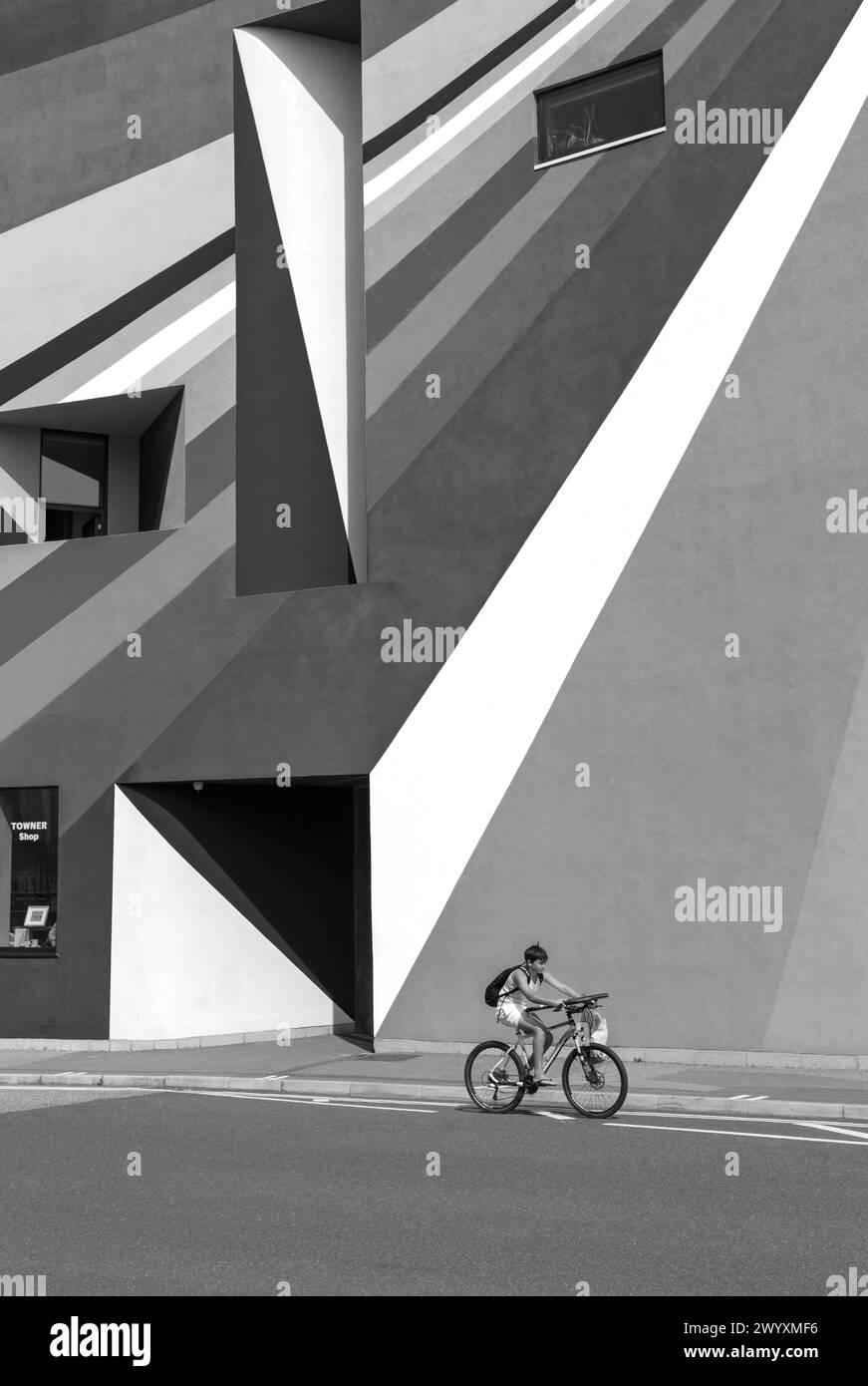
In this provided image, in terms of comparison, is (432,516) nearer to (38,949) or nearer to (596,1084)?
(38,949)

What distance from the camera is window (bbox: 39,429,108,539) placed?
22.6m

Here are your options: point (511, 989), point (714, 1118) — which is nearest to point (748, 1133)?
point (714, 1118)

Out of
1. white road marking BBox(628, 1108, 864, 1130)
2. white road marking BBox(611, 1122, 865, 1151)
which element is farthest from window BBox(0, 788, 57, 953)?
white road marking BBox(611, 1122, 865, 1151)

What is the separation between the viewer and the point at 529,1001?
1383 centimetres

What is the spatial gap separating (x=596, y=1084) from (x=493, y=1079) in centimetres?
95

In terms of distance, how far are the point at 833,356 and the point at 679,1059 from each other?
26.1 ft

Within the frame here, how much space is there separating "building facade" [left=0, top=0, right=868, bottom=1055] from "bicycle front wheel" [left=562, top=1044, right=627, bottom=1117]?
3.77 meters

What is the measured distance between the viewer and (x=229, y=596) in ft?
64.6

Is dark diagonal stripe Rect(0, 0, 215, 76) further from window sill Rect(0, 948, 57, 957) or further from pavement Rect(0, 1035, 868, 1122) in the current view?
pavement Rect(0, 1035, 868, 1122)

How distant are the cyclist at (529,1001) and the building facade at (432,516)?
3.39m

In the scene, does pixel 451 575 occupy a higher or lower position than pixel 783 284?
lower

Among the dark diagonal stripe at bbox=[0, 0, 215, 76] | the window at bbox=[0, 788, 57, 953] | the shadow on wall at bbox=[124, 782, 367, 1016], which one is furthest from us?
the dark diagonal stripe at bbox=[0, 0, 215, 76]
